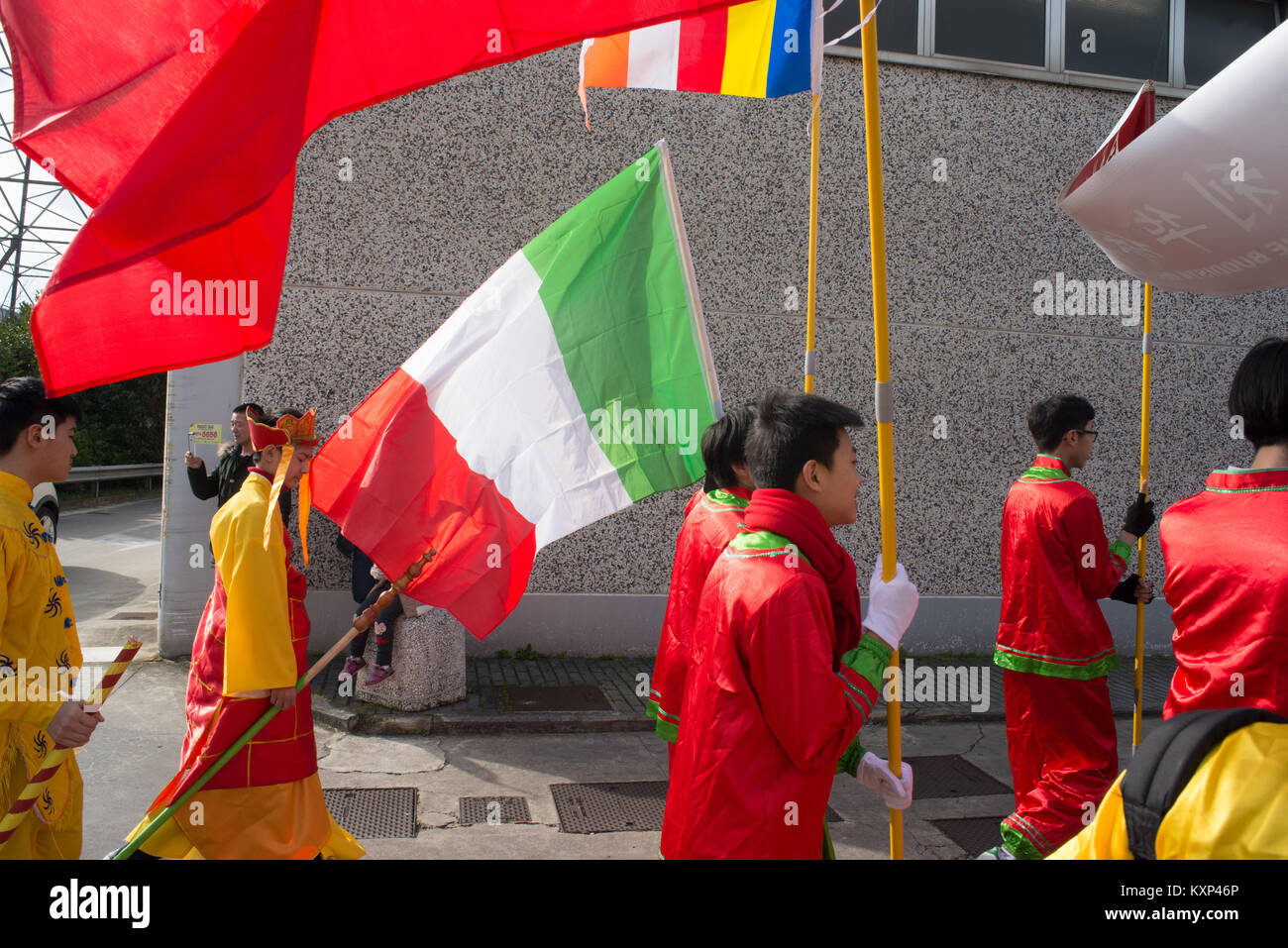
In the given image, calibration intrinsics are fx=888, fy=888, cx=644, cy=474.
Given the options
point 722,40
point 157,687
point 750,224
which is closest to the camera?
point 722,40

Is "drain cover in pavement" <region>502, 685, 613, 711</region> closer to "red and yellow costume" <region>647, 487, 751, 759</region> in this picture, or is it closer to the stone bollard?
the stone bollard

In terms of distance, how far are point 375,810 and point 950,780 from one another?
3.17 metres

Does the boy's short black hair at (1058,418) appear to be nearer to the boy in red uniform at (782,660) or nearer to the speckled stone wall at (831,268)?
the boy in red uniform at (782,660)

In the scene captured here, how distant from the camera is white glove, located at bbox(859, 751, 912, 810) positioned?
2086 millimetres

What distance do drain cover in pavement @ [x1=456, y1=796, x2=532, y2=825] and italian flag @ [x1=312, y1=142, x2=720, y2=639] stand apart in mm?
1826

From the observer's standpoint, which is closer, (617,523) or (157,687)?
(157,687)

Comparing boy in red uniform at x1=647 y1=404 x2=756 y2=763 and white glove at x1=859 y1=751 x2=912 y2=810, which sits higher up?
boy in red uniform at x1=647 y1=404 x2=756 y2=763

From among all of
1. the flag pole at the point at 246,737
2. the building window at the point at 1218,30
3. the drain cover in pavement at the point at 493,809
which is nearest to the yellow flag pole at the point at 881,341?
the flag pole at the point at 246,737

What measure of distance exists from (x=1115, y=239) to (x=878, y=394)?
2.19ft

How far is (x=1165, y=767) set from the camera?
100cm

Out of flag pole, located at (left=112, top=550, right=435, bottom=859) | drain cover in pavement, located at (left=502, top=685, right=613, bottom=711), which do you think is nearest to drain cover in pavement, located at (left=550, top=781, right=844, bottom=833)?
drain cover in pavement, located at (left=502, top=685, right=613, bottom=711)

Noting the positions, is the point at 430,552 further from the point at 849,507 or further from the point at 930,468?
the point at 930,468

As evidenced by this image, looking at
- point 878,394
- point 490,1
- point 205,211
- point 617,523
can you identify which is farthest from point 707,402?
point 617,523

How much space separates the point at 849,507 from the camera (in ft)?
6.56
